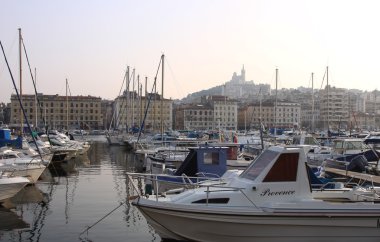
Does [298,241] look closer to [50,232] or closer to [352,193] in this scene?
[352,193]

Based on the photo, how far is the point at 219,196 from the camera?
14.0 metres

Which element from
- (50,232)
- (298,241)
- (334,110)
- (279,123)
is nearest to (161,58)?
(50,232)

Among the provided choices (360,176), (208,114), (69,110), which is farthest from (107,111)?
(360,176)

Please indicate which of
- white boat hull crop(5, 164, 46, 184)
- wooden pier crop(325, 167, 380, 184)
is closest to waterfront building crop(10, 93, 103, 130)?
white boat hull crop(5, 164, 46, 184)

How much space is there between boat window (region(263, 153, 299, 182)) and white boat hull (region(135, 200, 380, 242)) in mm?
1143

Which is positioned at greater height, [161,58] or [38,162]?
[161,58]

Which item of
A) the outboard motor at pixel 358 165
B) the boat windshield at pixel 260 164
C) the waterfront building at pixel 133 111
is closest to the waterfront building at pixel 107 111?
the waterfront building at pixel 133 111

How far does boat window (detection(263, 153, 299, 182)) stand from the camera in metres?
14.0

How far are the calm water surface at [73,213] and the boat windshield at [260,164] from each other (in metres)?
3.87

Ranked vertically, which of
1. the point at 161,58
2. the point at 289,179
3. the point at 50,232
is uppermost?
the point at 161,58

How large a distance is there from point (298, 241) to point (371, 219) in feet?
6.63

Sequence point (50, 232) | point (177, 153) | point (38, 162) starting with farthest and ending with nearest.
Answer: point (177, 153)
point (38, 162)
point (50, 232)

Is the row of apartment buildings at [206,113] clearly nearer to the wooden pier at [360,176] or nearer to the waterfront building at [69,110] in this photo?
the waterfront building at [69,110]

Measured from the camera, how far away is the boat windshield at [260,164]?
1436 centimetres
